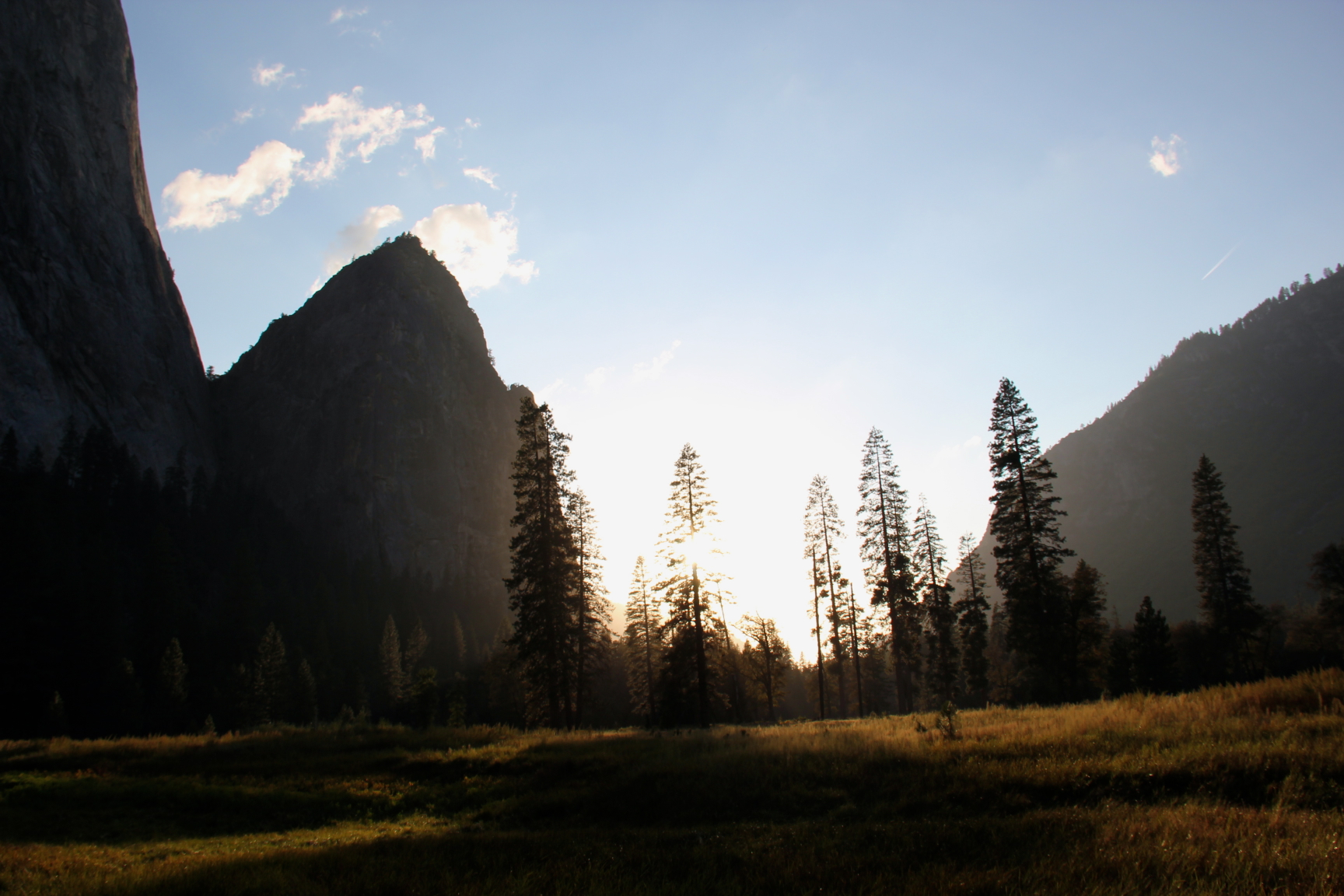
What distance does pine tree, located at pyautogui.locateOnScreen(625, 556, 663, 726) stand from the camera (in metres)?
48.4

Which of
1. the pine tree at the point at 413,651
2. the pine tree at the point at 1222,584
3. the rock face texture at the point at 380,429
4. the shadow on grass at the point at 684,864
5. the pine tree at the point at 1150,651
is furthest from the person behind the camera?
the rock face texture at the point at 380,429

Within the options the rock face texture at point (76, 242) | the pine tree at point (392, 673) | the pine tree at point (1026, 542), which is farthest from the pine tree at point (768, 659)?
the rock face texture at point (76, 242)

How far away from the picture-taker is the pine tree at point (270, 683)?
57.3 metres

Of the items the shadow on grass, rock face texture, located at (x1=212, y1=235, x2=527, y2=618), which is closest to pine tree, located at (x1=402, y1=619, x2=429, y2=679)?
rock face texture, located at (x1=212, y1=235, x2=527, y2=618)

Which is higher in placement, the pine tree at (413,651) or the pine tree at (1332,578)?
the pine tree at (1332,578)

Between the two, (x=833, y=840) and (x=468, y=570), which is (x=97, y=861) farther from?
(x=468, y=570)

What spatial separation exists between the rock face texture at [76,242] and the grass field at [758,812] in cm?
9040

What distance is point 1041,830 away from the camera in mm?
7371

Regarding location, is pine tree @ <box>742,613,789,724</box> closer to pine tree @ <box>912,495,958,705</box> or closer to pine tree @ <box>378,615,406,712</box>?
pine tree @ <box>912,495,958,705</box>

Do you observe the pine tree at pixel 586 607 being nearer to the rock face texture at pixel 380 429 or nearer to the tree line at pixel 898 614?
the tree line at pixel 898 614

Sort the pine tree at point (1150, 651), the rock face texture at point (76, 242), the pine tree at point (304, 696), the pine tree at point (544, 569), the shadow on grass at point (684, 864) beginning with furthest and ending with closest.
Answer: the rock face texture at point (76, 242) → the pine tree at point (304, 696) → the pine tree at point (1150, 651) → the pine tree at point (544, 569) → the shadow on grass at point (684, 864)

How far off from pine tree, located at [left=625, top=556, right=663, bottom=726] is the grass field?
3016cm

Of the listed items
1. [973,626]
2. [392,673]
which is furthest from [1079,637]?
[392,673]

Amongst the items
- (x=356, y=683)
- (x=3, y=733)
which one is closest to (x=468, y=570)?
(x=356, y=683)
